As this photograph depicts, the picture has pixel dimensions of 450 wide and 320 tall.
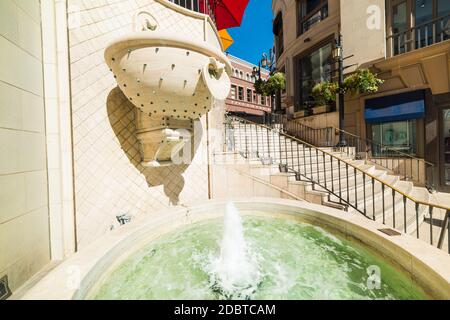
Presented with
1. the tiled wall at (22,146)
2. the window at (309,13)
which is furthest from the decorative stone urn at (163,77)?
the window at (309,13)

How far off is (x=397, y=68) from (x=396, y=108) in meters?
1.83

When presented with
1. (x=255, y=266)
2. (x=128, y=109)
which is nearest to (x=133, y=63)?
(x=128, y=109)

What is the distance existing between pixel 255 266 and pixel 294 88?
14651 millimetres

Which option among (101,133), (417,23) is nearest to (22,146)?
(101,133)

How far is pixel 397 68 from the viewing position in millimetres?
8945

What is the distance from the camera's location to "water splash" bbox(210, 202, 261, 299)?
261 cm

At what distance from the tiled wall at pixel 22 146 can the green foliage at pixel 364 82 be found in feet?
37.5

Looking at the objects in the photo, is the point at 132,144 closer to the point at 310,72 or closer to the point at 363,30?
the point at 363,30

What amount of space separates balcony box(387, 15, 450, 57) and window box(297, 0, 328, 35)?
16.3 ft

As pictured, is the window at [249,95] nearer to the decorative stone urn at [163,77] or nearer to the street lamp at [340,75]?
the street lamp at [340,75]

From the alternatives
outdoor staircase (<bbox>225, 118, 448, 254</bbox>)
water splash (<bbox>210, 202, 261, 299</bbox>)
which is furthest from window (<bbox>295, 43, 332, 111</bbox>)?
water splash (<bbox>210, 202, 261, 299</bbox>)

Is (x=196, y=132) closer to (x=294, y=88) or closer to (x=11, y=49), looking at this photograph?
(x=11, y=49)

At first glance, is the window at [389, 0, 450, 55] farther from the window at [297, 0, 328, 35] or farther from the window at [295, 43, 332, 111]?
the window at [297, 0, 328, 35]

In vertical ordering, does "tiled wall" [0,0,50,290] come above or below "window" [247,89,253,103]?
below
